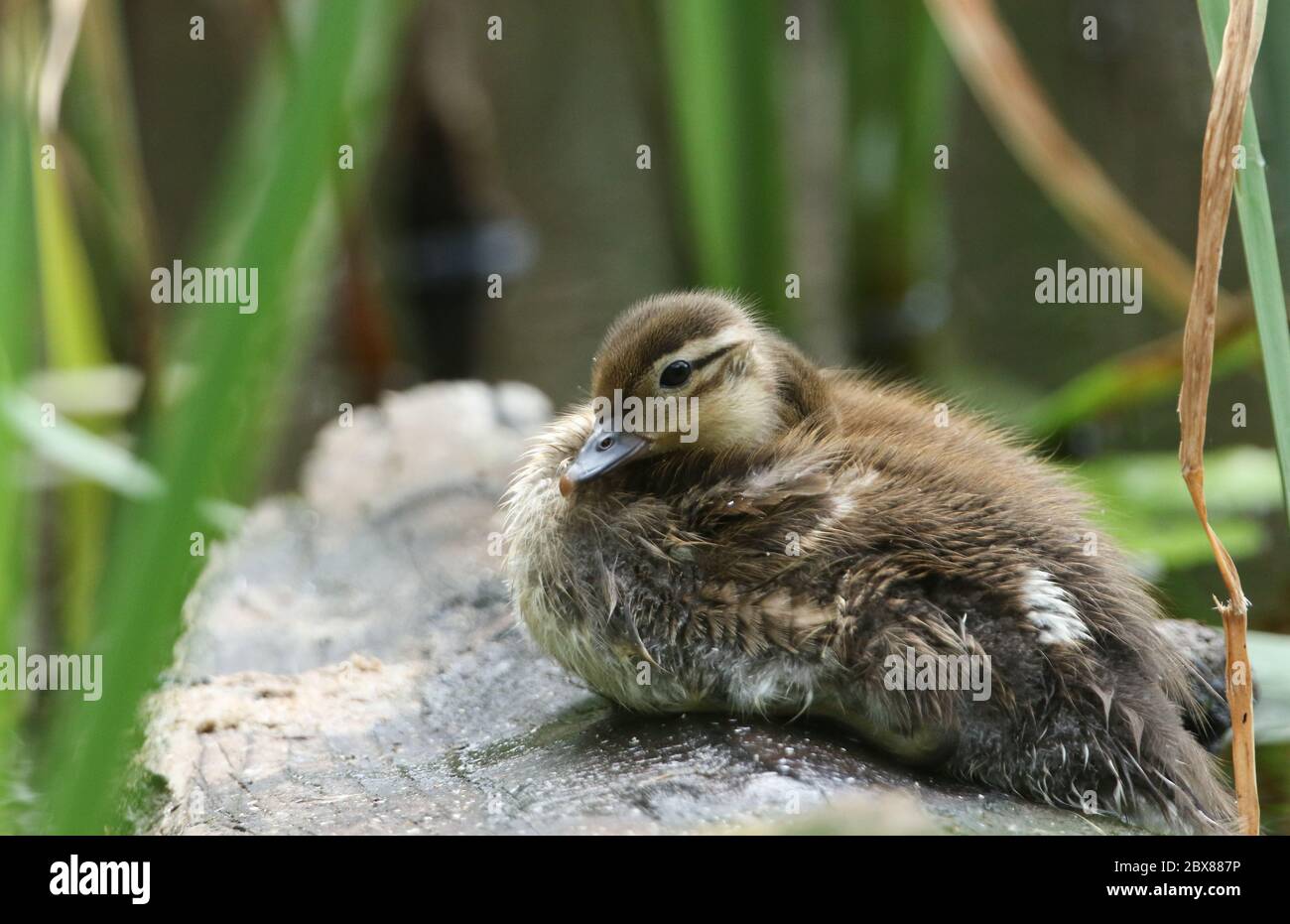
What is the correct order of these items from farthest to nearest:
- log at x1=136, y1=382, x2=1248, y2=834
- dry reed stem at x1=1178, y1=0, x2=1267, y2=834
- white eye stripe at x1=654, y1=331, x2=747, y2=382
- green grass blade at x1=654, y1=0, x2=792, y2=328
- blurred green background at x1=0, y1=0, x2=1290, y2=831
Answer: green grass blade at x1=654, y1=0, x2=792, y2=328 → white eye stripe at x1=654, y1=331, x2=747, y2=382 → log at x1=136, y1=382, x2=1248, y2=834 → dry reed stem at x1=1178, y1=0, x2=1267, y2=834 → blurred green background at x1=0, y1=0, x2=1290, y2=831

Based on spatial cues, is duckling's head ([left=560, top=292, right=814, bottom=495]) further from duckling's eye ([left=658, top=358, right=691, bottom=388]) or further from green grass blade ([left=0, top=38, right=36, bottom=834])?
green grass blade ([left=0, top=38, right=36, bottom=834])

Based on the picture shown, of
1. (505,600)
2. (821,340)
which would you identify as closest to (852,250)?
(821,340)

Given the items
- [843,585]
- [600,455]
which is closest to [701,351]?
[600,455]

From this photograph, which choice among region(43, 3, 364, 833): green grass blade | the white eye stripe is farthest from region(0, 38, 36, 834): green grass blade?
the white eye stripe

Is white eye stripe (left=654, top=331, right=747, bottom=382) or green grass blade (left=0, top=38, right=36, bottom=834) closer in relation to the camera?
green grass blade (left=0, top=38, right=36, bottom=834)

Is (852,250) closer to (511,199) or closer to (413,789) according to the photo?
(511,199)

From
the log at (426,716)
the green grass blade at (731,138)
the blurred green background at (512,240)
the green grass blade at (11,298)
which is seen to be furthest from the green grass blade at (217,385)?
the green grass blade at (731,138)

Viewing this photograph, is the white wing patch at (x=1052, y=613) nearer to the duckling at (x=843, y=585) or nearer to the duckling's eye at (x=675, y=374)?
the duckling at (x=843, y=585)
